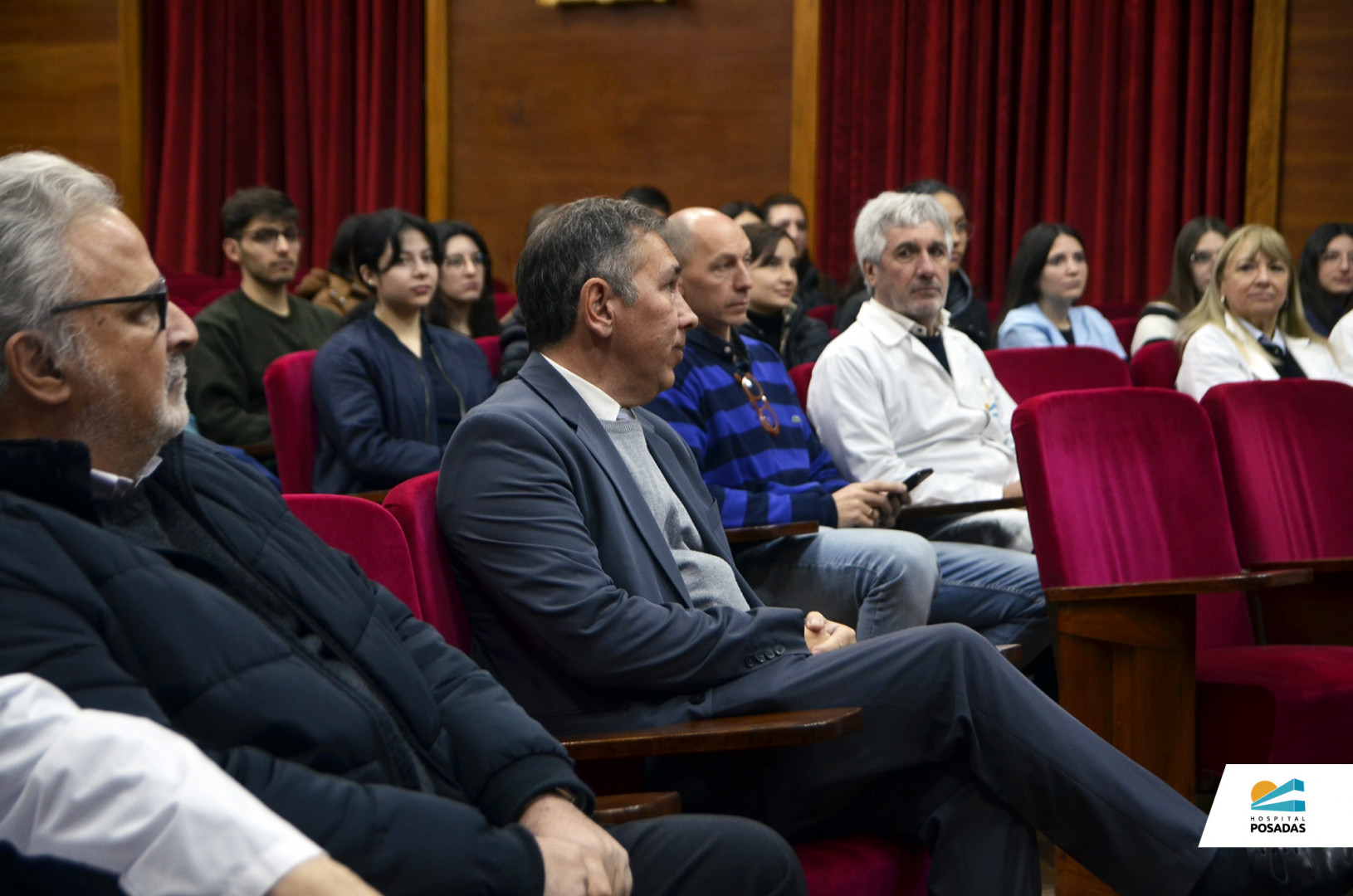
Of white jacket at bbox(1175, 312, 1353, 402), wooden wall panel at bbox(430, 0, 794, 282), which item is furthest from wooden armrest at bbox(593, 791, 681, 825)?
wooden wall panel at bbox(430, 0, 794, 282)

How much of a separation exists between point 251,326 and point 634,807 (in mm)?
2901

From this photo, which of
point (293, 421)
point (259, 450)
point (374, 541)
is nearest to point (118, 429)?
point (374, 541)

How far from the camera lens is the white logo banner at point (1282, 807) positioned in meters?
1.42

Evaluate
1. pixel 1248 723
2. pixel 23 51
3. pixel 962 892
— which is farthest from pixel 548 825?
pixel 23 51

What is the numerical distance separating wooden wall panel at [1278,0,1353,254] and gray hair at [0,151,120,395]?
5049 mm

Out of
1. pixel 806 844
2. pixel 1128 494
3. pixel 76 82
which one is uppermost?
pixel 76 82

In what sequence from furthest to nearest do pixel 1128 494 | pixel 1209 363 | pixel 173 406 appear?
pixel 1209 363 < pixel 1128 494 < pixel 173 406

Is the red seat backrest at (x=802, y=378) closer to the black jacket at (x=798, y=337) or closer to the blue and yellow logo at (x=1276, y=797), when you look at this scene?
the black jacket at (x=798, y=337)

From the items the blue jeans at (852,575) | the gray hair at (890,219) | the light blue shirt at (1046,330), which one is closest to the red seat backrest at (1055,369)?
the gray hair at (890,219)

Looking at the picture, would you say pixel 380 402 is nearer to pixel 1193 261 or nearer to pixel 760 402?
pixel 760 402

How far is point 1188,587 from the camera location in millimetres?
1795

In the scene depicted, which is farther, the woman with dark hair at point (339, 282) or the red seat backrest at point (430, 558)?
the woman with dark hair at point (339, 282)

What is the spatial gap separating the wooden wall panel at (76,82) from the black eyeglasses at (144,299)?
5.71 metres

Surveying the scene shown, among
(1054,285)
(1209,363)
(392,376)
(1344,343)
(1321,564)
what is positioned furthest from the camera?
(1054,285)
